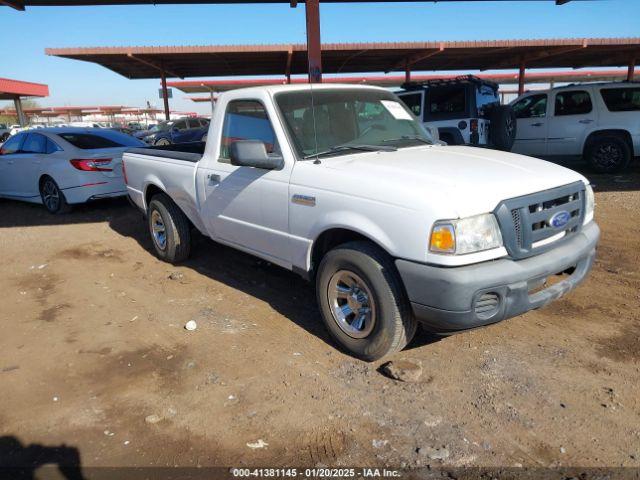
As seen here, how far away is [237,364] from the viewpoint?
354 cm

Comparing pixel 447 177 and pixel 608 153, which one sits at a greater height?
pixel 447 177

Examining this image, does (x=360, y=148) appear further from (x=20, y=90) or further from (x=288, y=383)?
(x=20, y=90)

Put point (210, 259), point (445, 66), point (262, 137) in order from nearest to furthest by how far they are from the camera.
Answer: point (262, 137) → point (210, 259) → point (445, 66)

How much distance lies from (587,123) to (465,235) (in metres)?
9.19

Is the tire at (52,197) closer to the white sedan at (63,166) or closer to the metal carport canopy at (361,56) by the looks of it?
the white sedan at (63,166)

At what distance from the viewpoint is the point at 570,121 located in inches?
412

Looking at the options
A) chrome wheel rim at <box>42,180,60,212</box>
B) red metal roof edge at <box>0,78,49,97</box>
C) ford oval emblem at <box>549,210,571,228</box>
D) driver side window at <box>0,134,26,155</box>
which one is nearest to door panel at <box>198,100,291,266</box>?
ford oval emblem at <box>549,210,571,228</box>

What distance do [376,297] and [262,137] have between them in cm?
175

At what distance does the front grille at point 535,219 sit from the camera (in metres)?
2.89

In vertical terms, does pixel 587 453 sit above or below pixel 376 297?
below

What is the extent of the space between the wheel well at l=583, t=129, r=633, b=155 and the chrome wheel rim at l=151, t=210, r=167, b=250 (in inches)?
353

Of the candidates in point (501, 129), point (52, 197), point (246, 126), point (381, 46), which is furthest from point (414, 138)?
point (381, 46)

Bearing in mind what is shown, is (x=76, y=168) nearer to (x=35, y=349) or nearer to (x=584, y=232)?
(x=35, y=349)

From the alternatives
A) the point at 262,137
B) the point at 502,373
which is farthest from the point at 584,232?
the point at 262,137
